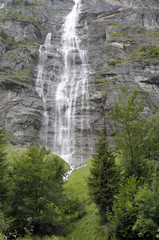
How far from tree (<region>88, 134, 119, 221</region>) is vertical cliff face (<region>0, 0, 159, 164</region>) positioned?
28015mm

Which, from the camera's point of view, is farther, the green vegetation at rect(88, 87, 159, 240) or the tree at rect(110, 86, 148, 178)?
the tree at rect(110, 86, 148, 178)

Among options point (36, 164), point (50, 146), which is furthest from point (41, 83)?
point (36, 164)

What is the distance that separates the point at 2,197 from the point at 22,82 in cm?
4700

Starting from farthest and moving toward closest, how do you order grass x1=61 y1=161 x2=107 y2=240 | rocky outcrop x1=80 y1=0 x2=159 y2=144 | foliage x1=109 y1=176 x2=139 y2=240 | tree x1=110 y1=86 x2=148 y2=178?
1. rocky outcrop x1=80 y1=0 x2=159 y2=144
2. grass x1=61 y1=161 x2=107 y2=240
3. tree x1=110 y1=86 x2=148 y2=178
4. foliage x1=109 y1=176 x2=139 y2=240

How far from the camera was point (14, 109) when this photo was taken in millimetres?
51844

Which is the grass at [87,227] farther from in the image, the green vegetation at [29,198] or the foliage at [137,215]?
the foliage at [137,215]

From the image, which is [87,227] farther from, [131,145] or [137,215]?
[131,145]

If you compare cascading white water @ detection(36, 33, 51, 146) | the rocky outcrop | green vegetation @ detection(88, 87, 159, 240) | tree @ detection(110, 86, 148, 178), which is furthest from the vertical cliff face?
tree @ detection(110, 86, 148, 178)

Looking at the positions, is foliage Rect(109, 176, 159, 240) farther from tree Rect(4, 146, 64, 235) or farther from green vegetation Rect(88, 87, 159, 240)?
tree Rect(4, 146, 64, 235)

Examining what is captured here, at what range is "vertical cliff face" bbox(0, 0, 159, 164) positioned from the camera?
50.5 metres

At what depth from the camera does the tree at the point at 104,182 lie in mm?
15812

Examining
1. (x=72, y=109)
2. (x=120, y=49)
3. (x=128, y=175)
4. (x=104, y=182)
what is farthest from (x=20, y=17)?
(x=128, y=175)

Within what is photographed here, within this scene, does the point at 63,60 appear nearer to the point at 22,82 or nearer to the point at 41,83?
the point at 41,83

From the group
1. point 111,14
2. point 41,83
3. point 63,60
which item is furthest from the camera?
point 111,14
